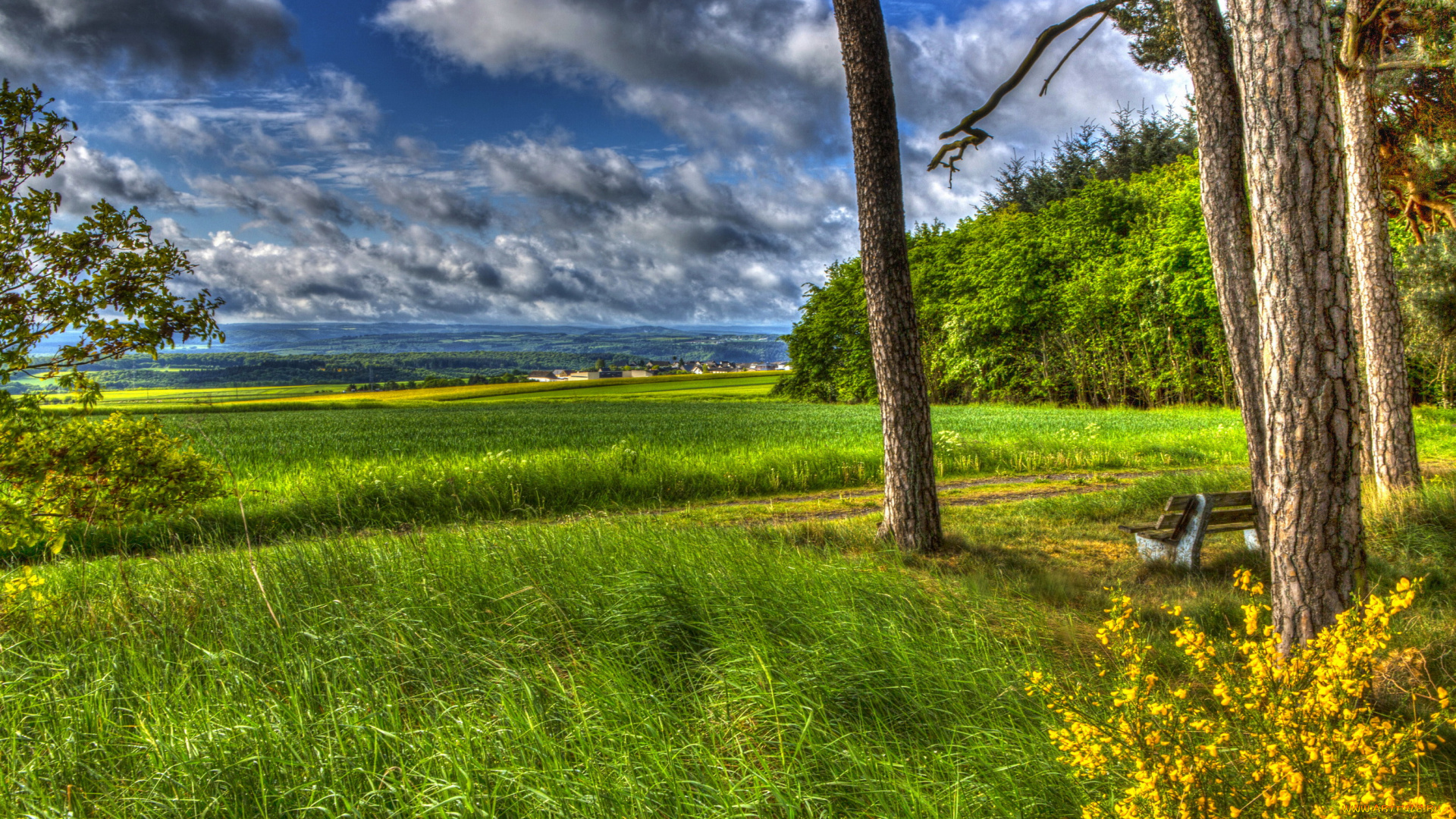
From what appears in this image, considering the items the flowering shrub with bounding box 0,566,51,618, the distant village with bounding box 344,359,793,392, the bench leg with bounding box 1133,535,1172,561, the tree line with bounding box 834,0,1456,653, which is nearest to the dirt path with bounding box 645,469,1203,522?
the tree line with bounding box 834,0,1456,653

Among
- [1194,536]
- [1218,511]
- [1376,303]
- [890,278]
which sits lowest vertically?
[1194,536]

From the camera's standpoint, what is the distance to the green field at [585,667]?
212 centimetres

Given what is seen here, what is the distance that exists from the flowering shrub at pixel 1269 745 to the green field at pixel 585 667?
0.33 metres

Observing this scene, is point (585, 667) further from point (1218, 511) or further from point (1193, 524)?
point (1218, 511)

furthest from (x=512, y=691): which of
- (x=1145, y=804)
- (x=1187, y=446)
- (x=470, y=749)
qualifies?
(x=1187, y=446)

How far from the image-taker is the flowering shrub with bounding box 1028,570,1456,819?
162 cm

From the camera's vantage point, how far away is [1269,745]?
1724mm

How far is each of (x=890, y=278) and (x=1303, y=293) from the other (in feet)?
9.99

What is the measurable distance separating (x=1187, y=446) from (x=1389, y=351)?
7.05 meters

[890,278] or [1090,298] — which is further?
[1090,298]

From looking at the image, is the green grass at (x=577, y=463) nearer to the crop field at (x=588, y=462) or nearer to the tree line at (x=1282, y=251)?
the crop field at (x=588, y=462)

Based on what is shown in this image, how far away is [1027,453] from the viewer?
12.8m

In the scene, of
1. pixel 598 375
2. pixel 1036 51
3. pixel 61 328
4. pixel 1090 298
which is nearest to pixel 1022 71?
pixel 1036 51

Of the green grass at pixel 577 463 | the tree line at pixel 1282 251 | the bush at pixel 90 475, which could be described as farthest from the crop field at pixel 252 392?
the tree line at pixel 1282 251
